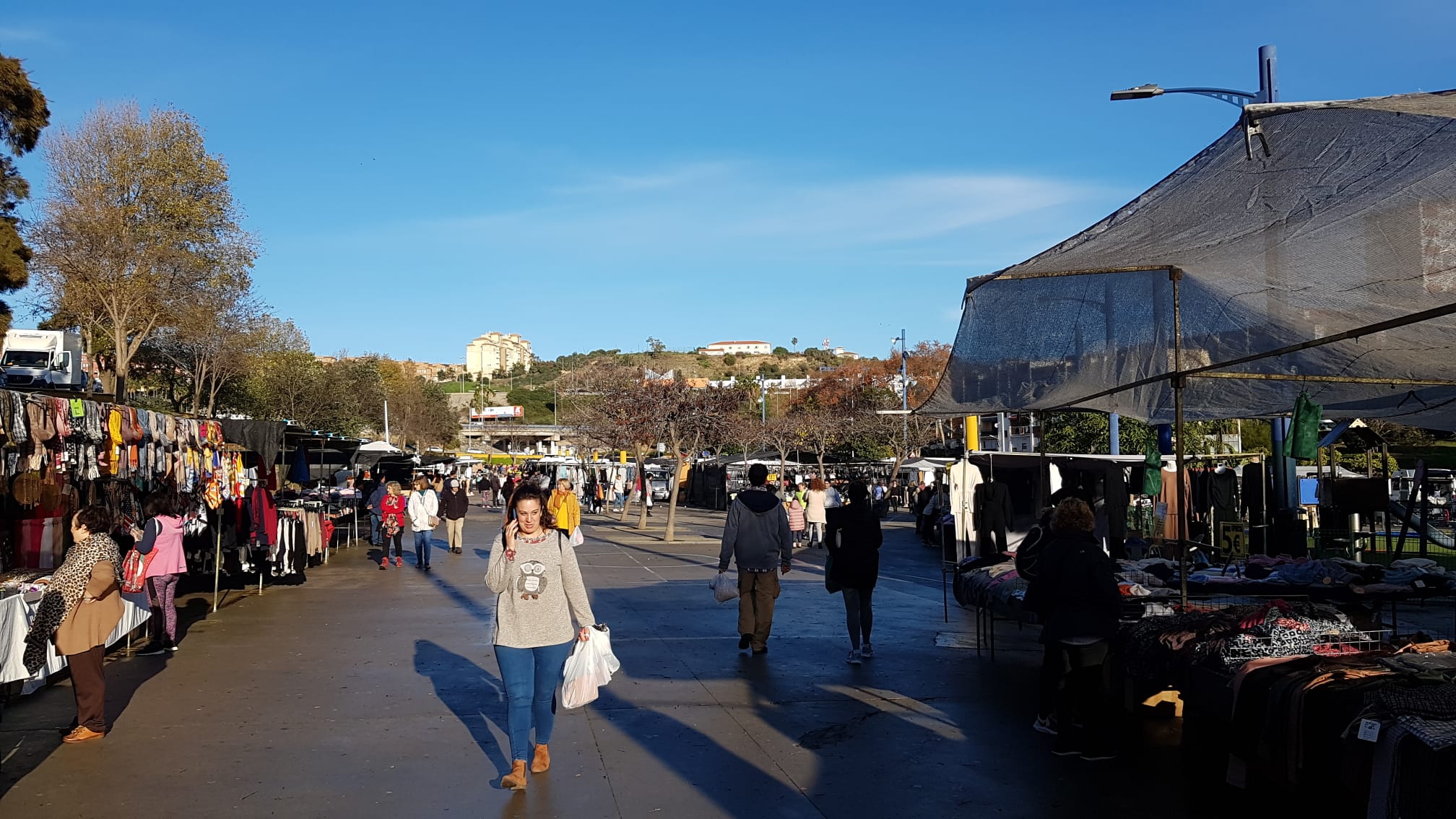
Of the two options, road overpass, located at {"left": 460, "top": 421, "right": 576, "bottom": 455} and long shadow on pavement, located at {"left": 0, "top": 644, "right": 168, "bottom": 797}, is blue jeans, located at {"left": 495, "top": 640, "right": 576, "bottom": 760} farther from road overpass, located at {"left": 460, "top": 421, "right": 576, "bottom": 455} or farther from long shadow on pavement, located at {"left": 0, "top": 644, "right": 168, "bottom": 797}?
road overpass, located at {"left": 460, "top": 421, "right": 576, "bottom": 455}

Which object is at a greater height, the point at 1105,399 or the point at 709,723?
the point at 1105,399

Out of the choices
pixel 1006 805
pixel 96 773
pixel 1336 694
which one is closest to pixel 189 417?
pixel 96 773

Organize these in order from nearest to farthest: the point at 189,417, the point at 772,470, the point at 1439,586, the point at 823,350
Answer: the point at 1439,586 → the point at 189,417 → the point at 772,470 → the point at 823,350

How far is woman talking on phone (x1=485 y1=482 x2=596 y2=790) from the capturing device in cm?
657

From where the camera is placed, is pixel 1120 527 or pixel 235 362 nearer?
pixel 1120 527

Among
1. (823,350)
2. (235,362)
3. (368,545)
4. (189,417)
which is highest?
(823,350)

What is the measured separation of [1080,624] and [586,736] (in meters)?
3.42

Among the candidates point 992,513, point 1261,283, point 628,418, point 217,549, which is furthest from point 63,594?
point 628,418

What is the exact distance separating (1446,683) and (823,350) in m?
181

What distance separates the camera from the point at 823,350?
18562 cm

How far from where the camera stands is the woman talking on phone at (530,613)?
6574 millimetres

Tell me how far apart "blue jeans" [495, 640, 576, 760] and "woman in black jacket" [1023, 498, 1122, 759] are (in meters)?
3.16

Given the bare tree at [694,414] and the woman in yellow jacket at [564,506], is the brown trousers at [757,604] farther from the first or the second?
the bare tree at [694,414]

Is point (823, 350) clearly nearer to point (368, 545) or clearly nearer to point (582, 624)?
point (368, 545)
